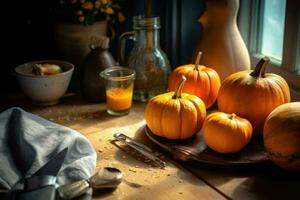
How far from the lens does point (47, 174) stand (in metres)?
0.92

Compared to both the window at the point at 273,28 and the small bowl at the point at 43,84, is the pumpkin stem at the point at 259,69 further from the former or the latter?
the small bowl at the point at 43,84

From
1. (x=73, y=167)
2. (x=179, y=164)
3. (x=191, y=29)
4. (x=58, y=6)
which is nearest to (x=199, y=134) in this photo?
(x=179, y=164)

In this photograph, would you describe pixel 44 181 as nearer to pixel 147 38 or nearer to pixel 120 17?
pixel 147 38

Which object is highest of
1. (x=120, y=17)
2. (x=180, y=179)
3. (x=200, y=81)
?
(x=120, y=17)

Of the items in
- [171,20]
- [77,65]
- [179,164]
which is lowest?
[179,164]

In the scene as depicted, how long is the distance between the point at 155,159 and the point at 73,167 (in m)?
0.17

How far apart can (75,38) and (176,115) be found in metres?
0.45

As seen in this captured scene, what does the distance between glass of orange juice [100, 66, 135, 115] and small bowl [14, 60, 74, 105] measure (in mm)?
114

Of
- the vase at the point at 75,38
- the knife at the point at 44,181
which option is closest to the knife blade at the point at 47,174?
the knife at the point at 44,181

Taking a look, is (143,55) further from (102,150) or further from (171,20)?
(102,150)

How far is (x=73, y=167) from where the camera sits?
94 cm

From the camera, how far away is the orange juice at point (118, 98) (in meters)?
1.22

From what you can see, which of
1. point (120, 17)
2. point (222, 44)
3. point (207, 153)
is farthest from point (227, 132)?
point (120, 17)

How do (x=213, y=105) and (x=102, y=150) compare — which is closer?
(x=102, y=150)
